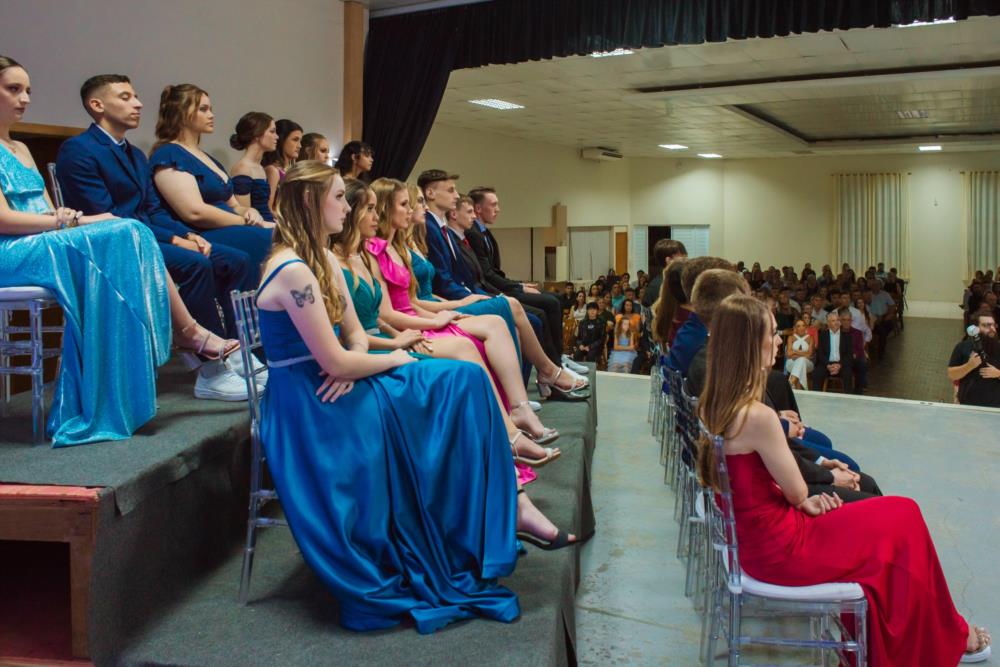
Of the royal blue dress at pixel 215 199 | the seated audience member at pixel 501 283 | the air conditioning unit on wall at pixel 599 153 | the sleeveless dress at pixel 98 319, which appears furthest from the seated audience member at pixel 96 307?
the air conditioning unit on wall at pixel 599 153

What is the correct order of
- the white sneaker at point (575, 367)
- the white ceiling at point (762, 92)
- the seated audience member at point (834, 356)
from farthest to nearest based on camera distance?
the seated audience member at point (834, 356)
the white ceiling at point (762, 92)
the white sneaker at point (575, 367)

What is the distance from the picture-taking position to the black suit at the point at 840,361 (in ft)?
27.3

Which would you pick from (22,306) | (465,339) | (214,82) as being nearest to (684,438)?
(465,339)

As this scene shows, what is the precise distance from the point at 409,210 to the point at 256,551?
5.38 ft

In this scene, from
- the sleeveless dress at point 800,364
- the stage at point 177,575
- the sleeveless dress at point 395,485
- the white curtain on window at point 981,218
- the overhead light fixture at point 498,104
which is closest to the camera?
the stage at point 177,575

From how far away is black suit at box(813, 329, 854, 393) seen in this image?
833 centimetres

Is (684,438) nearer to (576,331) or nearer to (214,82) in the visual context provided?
(214,82)

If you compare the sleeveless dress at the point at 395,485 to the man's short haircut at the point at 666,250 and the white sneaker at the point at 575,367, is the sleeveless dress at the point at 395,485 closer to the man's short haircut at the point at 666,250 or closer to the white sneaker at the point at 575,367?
the white sneaker at the point at 575,367

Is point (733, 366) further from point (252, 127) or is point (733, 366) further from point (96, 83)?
point (252, 127)

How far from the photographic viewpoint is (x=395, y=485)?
219 centimetres

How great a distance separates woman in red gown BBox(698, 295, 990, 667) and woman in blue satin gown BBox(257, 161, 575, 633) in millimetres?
534

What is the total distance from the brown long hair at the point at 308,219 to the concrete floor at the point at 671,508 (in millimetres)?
1231

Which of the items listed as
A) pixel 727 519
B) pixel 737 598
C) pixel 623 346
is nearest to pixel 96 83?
pixel 727 519

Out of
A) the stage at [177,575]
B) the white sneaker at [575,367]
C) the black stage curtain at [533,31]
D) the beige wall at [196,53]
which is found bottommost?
the stage at [177,575]
